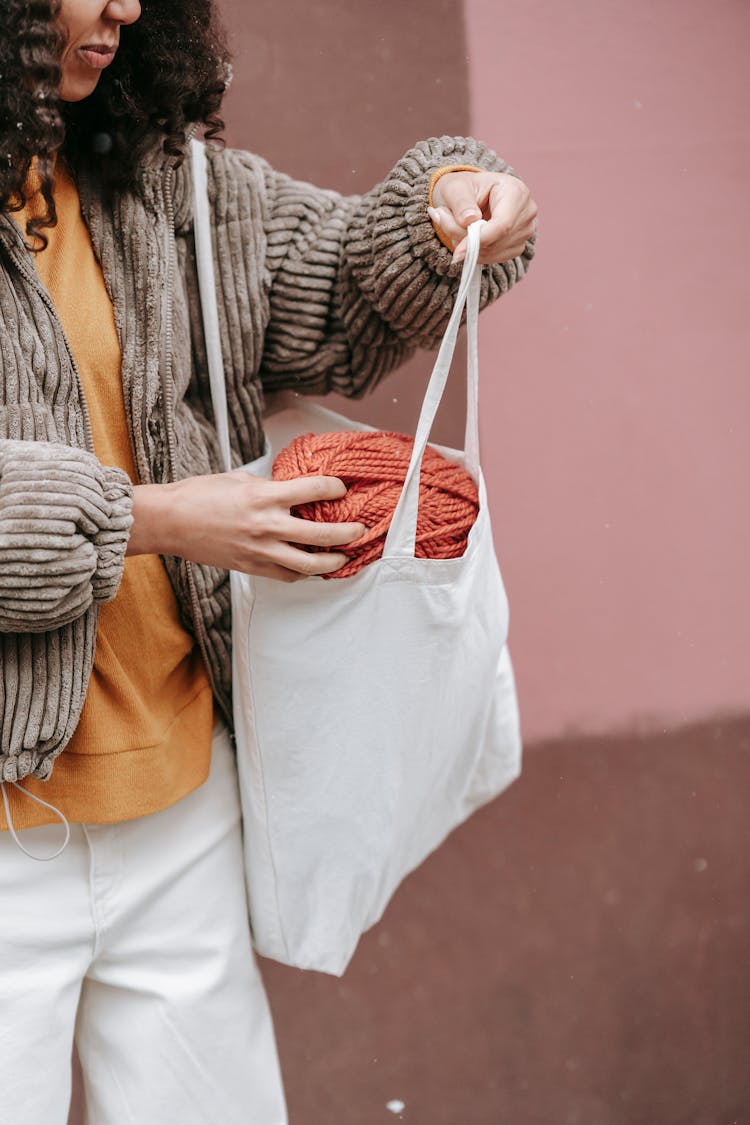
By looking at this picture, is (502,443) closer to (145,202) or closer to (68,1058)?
(145,202)

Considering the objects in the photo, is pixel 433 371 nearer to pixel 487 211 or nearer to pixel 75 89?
pixel 487 211

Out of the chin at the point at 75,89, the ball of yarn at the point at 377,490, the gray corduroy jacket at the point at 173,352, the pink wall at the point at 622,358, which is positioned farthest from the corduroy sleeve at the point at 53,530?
the pink wall at the point at 622,358

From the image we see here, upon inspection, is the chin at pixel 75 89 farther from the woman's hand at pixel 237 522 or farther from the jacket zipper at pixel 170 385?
the woman's hand at pixel 237 522

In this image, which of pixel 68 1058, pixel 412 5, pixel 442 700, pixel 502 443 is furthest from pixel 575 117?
pixel 68 1058

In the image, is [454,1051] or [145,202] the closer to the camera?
[145,202]

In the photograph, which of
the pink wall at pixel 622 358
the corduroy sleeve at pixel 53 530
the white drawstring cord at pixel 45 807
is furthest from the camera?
the pink wall at pixel 622 358

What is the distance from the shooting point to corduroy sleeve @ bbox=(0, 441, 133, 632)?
23.2 inches

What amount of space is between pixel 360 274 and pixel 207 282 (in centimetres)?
10

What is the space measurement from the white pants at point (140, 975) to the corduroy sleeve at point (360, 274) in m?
0.29

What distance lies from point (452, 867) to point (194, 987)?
1.65ft

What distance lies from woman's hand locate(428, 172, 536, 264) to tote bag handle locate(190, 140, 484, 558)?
0.02 meters

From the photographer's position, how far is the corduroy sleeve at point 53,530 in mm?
589

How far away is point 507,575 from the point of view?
1186mm

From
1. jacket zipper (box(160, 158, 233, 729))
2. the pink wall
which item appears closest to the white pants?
jacket zipper (box(160, 158, 233, 729))
